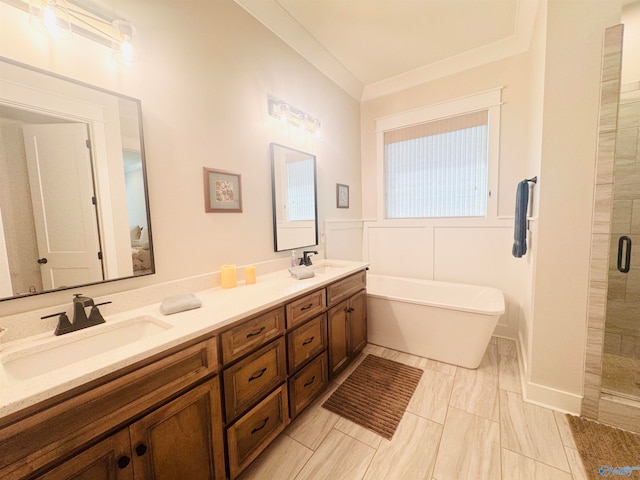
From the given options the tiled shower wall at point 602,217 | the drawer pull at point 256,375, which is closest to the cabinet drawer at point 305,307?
the drawer pull at point 256,375

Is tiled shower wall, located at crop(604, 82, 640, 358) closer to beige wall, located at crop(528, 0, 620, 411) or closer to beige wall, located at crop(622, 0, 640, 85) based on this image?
beige wall, located at crop(622, 0, 640, 85)

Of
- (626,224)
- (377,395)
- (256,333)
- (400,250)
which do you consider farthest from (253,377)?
(626,224)

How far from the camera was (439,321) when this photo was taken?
227 centimetres

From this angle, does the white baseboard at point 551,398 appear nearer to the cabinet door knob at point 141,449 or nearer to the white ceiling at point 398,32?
the cabinet door knob at point 141,449

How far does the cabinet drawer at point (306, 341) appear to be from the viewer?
5.01 feet

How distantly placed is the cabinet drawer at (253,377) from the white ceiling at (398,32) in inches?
89.7

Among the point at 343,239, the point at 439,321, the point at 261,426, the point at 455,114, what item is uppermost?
the point at 455,114

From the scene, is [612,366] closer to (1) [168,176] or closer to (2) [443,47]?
(2) [443,47]

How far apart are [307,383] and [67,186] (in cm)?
161

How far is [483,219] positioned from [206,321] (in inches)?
112

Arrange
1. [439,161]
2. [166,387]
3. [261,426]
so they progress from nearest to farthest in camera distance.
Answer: [166,387] → [261,426] → [439,161]

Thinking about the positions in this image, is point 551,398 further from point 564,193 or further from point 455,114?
point 455,114

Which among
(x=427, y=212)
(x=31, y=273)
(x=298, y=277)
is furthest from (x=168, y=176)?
(x=427, y=212)

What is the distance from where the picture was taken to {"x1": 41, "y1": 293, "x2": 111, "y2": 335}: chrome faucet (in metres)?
1.04
